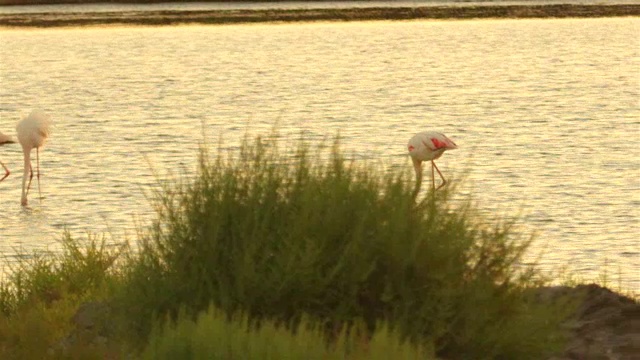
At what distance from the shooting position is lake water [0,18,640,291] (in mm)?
16125

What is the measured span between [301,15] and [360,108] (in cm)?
3166

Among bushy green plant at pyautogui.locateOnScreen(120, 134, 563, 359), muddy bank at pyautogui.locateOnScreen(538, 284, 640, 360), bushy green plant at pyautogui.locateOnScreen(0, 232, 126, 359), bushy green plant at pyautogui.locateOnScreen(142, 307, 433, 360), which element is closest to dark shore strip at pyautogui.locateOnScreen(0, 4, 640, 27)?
bushy green plant at pyautogui.locateOnScreen(0, 232, 126, 359)

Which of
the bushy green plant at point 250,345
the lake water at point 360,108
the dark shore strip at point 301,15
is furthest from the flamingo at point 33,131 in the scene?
the dark shore strip at point 301,15

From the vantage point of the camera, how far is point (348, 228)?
827 centimetres

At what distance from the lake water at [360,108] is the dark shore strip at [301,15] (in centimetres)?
153

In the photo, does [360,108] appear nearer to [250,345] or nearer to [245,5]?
[250,345]

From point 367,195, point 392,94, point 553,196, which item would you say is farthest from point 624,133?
point 367,195

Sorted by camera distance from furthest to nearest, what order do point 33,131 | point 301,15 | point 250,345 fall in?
point 301,15 → point 33,131 → point 250,345

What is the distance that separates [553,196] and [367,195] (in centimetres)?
895

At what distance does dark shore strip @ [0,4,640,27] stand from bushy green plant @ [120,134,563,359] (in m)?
48.7

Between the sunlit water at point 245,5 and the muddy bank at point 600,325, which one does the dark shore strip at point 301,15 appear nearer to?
the sunlit water at point 245,5

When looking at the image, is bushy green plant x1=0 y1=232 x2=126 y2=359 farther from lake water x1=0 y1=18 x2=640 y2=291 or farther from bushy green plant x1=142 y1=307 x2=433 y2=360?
bushy green plant x1=142 y1=307 x2=433 y2=360

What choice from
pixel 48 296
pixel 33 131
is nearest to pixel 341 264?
pixel 48 296

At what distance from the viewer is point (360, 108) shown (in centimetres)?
2905
